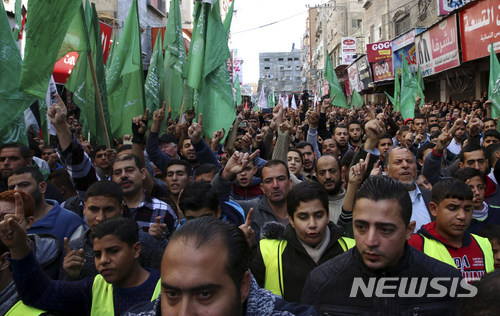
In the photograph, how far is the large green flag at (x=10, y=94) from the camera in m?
4.50

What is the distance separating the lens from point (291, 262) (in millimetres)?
2652

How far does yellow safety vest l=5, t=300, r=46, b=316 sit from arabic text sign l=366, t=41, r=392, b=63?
24.6 meters

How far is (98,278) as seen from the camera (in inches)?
99.0

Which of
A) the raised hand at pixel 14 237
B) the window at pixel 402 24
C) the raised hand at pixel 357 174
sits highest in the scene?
the window at pixel 402 24

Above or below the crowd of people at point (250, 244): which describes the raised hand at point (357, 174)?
above

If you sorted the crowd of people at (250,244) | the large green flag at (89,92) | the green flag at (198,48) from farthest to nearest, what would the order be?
the green flag at (198,48) → the large green flag at (89,92) → the crowd of people at (250,244)

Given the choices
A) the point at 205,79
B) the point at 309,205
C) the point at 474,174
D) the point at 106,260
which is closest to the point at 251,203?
the point at 309,205

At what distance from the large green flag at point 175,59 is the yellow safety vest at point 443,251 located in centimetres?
533

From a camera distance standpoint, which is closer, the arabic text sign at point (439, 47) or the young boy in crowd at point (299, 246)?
the young boy in crowd at point (299, 246)

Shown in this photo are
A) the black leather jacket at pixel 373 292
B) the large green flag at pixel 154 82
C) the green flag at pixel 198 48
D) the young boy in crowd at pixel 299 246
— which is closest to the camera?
the black leather jacket at pixel 373 292

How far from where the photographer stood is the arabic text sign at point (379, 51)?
24.9 metres

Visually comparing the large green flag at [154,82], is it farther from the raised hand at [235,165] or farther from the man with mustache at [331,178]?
the raised hand at [235,165]

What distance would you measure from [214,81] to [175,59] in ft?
3.77

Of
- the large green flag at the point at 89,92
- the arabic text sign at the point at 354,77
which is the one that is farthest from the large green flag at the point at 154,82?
the arabic text sign at the point at 354,77
